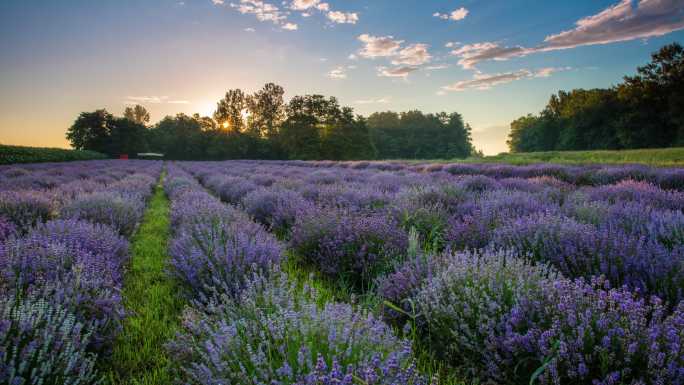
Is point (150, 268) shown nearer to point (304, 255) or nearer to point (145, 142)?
point (304, 255)

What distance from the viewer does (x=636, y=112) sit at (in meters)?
41.0

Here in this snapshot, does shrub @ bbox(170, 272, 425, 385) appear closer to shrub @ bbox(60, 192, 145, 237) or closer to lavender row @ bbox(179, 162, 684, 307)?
lavender row @ bbox(179, 162, 684, 307)

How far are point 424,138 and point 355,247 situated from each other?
7409 centimetres

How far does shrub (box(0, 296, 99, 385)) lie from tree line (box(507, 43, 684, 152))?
162 feet

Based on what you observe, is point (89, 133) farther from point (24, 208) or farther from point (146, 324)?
point (146, 324)

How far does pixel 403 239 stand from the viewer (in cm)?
291

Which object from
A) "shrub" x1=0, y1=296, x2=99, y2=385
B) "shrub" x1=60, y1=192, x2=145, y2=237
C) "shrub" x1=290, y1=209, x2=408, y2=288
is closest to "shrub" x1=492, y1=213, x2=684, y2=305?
"shrub" x1=290, y1=209, x2=408, y2=288

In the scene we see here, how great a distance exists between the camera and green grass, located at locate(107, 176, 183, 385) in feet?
5.21

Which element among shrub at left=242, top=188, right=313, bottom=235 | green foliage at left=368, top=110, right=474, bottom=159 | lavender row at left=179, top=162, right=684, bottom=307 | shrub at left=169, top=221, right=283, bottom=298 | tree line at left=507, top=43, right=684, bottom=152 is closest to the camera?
lavender row at left=179, top=162, right=684, bottom=307

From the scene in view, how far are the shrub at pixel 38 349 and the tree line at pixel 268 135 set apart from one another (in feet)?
158

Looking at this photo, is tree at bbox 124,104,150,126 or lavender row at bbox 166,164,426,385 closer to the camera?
lavender row at bbox 166,164,426,385

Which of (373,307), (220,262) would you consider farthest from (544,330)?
(220,262)

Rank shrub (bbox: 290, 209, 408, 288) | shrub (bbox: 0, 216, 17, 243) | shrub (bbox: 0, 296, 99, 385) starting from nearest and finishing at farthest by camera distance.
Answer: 1. shrub (bbox: 0, 296, 99, 385)
2. shrub (bbox: 290, 209, 408, 288)
3. shrub (bbox: 0, 216, 17, 243)

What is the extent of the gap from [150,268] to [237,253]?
4.64ft
